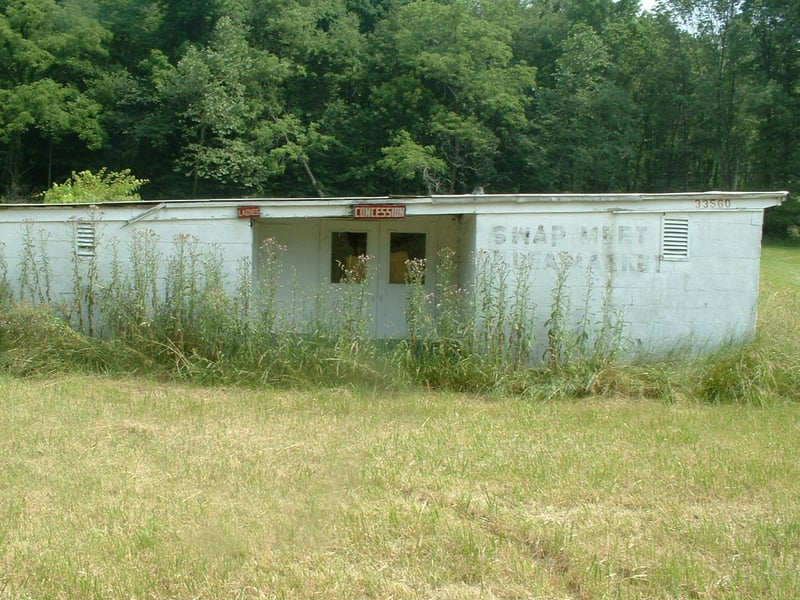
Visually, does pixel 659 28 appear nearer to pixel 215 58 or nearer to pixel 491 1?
pixel 491 1

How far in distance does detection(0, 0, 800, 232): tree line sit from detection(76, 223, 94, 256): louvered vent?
19.6 metres

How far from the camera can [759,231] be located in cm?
915

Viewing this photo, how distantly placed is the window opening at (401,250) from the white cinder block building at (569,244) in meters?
2.76

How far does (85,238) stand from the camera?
9906 mm

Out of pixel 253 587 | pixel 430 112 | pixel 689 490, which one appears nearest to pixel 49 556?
pixel 253 587

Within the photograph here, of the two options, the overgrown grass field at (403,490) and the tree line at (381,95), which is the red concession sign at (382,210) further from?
the tree line at (381,95)

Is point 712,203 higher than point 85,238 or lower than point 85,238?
higher

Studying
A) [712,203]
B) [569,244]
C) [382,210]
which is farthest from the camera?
[382,210]

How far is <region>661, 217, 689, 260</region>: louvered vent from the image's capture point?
A: 30.6 ft

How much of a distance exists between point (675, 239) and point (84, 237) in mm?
7448

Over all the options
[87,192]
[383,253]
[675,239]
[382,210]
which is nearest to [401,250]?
[383,253]

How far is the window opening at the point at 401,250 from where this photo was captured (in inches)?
496

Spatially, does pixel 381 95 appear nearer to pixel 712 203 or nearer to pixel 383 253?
pixel 383 253

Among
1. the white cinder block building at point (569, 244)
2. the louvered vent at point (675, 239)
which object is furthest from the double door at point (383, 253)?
the louvered vent at point (675, 239)
